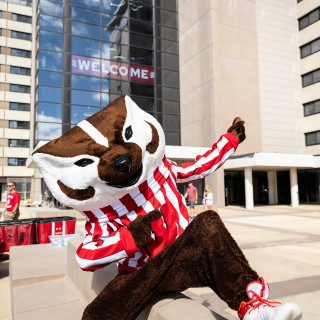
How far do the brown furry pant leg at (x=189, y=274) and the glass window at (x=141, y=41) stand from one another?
73.6 ft

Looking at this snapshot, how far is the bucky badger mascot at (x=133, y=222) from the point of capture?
1636 millimetres

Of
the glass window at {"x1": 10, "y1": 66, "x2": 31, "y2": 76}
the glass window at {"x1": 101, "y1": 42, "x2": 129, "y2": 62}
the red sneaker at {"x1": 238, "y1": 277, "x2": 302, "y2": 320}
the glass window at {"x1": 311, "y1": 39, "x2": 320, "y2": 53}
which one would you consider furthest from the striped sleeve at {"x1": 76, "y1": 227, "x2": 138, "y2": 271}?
the glass window at {"x1": 10, "y1": 66, "x2": 31, "y2": 76}

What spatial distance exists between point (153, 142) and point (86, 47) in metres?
21.1

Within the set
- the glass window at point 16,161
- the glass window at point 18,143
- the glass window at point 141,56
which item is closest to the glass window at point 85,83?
the glass window at point 141,56

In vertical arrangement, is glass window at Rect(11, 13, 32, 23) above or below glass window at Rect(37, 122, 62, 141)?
above

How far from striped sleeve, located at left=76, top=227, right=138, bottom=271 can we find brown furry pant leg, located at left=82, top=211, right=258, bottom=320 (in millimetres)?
225

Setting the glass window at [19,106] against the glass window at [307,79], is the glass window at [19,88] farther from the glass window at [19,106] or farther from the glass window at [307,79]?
the glass window at [307,79]

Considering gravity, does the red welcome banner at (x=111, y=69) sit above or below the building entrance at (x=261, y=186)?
above

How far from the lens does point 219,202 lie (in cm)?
1936

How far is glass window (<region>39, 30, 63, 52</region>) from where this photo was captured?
20.0 metres

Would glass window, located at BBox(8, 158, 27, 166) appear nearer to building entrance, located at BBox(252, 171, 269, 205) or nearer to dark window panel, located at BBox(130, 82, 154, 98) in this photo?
dark window panel, located at BBox(130, 82, 154, 98)

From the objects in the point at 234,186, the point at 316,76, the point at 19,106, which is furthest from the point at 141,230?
the point at 19,106

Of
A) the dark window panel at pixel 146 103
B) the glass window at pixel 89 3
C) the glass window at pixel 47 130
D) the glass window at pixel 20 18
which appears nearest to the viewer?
the glass window at pixel 47 130

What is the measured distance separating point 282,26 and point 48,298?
83.6ft
